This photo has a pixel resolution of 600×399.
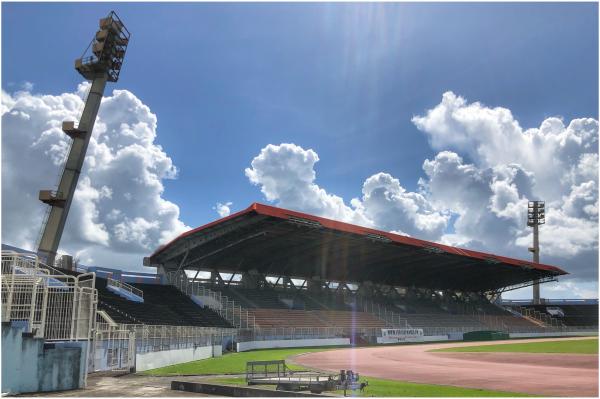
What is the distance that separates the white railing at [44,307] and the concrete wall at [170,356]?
788cm

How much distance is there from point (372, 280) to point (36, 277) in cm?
7075

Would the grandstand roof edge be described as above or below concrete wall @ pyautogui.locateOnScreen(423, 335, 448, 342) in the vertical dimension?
above

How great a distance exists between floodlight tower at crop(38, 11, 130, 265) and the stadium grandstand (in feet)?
23.1

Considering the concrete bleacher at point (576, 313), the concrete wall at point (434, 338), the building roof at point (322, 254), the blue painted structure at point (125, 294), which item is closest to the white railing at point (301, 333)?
the concrete wall at point (434, 338)

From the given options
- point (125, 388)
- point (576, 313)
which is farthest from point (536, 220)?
point (125, 388)

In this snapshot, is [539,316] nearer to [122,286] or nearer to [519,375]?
[122,286]

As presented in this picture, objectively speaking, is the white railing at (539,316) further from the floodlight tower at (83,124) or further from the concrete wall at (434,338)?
the floodlight tower at (83,124)

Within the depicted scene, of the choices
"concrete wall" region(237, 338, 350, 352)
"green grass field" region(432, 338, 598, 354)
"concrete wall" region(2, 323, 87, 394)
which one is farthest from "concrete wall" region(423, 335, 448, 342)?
"concrete wall" region(2, 323, 87, 394)

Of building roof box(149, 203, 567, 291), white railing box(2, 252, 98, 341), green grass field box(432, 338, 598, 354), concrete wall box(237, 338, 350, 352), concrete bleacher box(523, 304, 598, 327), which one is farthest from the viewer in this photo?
concrete bleacher box(523, 304, 598, 327)

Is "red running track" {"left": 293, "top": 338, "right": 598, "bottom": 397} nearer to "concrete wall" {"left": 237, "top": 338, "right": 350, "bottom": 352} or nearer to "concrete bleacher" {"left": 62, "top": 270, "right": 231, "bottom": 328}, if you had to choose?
"concrete bleacher" {"left": 62, "top": 270, "right": 231, "bottom": 328}

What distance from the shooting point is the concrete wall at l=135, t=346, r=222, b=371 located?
26.5 meters

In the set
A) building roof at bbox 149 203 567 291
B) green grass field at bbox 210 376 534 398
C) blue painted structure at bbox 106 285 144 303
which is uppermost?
building roof at bbox 149 203 567 291

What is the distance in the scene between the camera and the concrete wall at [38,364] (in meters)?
15.6

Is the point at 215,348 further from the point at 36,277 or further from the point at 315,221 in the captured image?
the point at 36,277
